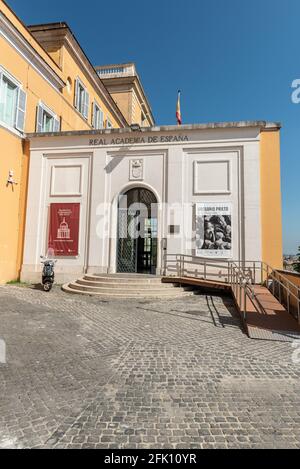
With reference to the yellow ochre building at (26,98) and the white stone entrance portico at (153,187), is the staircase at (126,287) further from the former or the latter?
the yellow ochre building at (26,98)

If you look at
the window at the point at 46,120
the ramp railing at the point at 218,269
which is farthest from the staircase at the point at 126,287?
the window at the point at 46,120

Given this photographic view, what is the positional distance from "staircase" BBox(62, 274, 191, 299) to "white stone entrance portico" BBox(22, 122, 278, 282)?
1480 millimetres

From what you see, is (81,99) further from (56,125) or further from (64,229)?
(64,229)

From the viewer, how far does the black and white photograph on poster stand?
486 inches

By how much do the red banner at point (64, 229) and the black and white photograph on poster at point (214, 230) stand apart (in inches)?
213

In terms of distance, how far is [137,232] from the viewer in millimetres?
13781

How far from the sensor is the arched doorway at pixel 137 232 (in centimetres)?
1352

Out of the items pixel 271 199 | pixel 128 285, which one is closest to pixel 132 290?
pixel 128 285

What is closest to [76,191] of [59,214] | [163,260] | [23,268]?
[59,214]

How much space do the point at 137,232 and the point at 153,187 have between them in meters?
2.15

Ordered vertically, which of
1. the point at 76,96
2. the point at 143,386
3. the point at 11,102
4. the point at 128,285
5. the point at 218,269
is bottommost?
the point at 143,386
